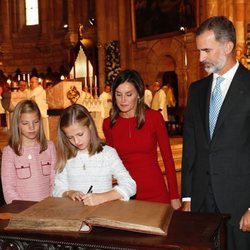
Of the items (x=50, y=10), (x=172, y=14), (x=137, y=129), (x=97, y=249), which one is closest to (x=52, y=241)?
(x=97, y=249)

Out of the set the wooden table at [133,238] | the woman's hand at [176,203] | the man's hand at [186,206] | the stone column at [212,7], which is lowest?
the woman's hand at [176,203]

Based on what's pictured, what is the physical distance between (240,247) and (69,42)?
2452 centimetres

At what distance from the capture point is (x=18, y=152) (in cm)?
349

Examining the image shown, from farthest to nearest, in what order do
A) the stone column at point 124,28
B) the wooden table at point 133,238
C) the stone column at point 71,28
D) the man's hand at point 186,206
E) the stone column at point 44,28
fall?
the stone column at point 44,28, the stone column at point 71,28, the stone column at point 124,28, the man's hand at point 186,206, the wooden table at point 133,238

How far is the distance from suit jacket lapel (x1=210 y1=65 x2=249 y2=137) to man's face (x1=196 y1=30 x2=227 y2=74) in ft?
0.52

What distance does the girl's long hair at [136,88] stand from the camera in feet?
11.3

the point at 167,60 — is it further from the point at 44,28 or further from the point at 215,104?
the point at 215,104

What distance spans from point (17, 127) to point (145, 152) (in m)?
0.91

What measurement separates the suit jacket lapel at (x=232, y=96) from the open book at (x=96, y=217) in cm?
91

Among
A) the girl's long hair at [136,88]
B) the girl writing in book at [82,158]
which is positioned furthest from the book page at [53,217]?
the girl's long hair at [136,88]

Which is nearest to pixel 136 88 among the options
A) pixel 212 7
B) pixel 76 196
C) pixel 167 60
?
pixel 76 196

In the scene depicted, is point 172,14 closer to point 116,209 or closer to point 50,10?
point 50,10

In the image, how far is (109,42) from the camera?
889 inches

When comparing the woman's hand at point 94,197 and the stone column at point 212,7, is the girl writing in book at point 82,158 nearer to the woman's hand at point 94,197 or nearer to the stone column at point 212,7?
the woman's hand at point 94,197
